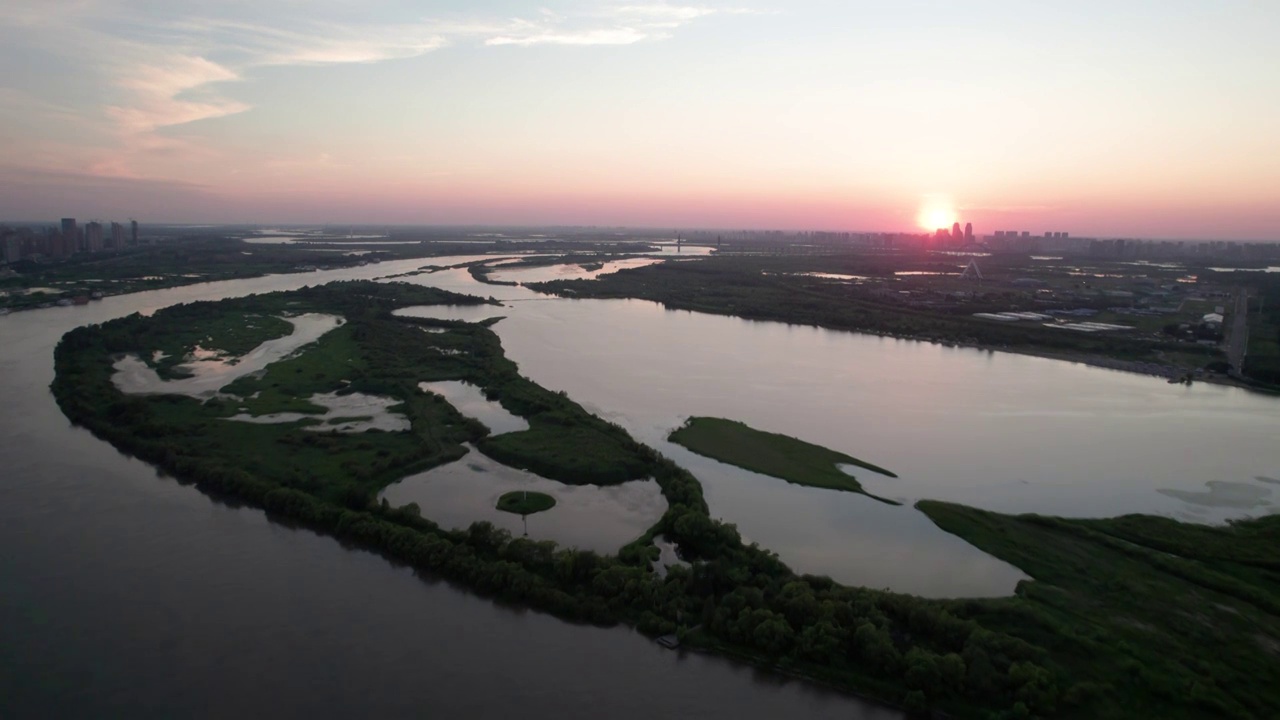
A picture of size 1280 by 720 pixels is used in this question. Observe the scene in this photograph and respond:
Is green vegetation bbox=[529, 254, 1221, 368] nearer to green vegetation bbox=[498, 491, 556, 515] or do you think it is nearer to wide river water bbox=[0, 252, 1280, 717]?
wide river water bbox=[0, 252, 1280, 717]

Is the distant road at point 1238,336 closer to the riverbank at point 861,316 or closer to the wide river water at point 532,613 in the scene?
the riverbank at point 861,316

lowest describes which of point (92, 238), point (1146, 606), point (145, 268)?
point (1146, 606)

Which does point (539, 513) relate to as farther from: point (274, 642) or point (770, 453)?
point (770, 453)

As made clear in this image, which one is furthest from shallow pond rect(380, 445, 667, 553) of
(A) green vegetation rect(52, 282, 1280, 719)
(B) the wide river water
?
(B) the wide river water

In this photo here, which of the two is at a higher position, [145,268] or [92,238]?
[92,238]

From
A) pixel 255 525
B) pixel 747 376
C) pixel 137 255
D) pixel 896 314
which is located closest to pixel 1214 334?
pixel 896 314

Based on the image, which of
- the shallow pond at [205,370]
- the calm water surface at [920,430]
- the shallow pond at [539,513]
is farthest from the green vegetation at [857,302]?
the shallow pond at [539,513]

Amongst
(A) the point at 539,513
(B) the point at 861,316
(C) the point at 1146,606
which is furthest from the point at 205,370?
(B) the point at 861,316
